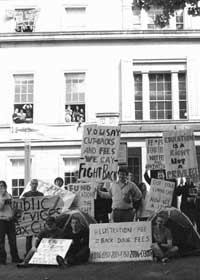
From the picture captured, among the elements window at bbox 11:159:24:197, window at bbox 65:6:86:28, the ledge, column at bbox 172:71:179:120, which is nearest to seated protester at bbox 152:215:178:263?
column at bbox 172:71:179:120

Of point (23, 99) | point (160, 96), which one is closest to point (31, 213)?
point (23, 99)

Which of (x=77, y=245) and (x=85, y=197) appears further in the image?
(x=85, y=197)

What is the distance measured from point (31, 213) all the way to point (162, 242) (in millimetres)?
2992

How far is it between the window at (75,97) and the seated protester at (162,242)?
12430 millimetres

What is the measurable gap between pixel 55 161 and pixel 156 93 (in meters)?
5.42

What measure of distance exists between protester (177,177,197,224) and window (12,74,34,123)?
1176 cm

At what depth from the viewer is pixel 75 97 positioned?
75.9ft

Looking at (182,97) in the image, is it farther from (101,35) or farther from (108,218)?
(108,218)

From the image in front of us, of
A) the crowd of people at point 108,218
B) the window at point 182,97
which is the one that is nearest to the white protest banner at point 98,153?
the crowd of people at point 108,218

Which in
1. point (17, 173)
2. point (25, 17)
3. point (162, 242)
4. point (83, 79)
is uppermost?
point (25, 17)

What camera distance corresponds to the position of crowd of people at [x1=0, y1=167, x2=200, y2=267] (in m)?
10.6

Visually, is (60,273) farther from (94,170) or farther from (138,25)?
(138,25)

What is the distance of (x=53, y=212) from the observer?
1169 cm

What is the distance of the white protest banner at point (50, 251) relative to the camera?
34.3 ft
